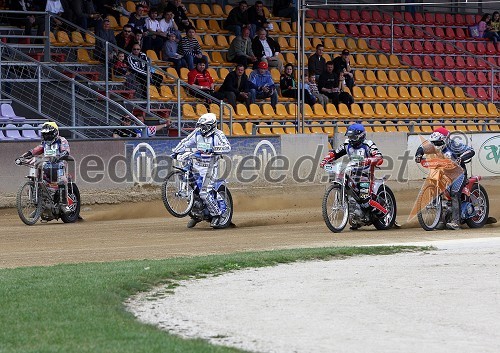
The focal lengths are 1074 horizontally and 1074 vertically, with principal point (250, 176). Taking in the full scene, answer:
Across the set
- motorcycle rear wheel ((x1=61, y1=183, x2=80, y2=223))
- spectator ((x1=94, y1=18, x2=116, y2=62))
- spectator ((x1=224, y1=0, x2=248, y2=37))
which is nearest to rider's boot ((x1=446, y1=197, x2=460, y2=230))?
motorcycle rear wheel ((x1=61, y1=183, x2=80, y2=223))

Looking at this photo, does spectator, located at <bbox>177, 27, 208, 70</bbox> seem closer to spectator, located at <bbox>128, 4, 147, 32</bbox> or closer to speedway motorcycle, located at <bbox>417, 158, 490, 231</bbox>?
spectator, located at <bbox>128, 4, 147, 32</bbox>

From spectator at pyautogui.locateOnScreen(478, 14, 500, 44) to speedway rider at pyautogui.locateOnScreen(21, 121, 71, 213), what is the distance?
22130mm

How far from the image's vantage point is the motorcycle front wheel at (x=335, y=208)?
17889 mm

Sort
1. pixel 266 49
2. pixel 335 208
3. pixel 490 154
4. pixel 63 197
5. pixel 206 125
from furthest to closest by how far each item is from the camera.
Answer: pixel 266 49
pixel 490 154
pixel 63 197
pixel 206 125
pixel 335 208

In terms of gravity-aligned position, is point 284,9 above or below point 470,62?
above

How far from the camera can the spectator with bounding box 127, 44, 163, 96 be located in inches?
1018

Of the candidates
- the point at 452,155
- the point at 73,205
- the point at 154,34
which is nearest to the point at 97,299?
the point at 452,155

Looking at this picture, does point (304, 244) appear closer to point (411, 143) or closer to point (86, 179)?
point (86, 179)

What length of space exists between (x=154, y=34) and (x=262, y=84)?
3.24 meters

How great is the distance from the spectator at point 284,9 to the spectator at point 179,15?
16.1 feet

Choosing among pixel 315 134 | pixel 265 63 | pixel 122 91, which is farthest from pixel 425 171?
pixel 122 91

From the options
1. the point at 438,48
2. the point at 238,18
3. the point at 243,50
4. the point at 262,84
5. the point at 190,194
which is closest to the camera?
the point at 190,194

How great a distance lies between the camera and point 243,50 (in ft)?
98.3

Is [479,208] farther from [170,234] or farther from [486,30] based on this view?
[486,30]
